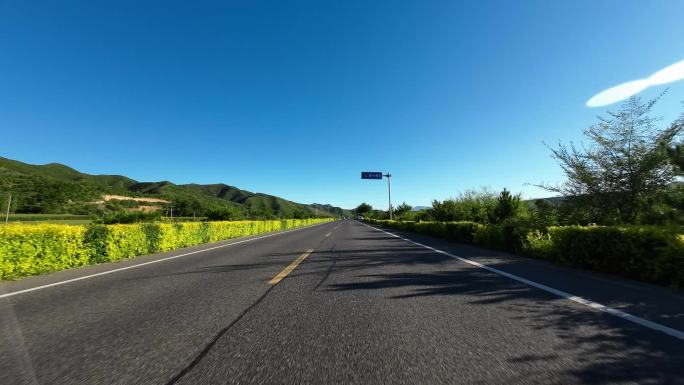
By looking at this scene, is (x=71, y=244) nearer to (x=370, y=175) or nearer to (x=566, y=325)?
(x=566, y=325)

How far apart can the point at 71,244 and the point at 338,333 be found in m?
10.2

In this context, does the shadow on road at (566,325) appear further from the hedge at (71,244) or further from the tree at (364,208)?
the tree at (364,208)

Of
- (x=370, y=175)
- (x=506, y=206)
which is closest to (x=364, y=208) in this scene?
(x=370, y=175)

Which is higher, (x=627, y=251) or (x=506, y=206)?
(x=506, y=206)

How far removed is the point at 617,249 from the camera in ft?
24.0

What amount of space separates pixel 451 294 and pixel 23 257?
10.3 m

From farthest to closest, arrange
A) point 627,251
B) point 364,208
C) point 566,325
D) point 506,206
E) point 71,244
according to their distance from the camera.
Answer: point 364,208, point 506,206, point 71,244, point 627,251, point 566,325

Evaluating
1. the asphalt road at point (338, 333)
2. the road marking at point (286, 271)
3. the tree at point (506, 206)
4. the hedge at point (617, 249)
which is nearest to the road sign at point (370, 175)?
the tree at point (506, 206)

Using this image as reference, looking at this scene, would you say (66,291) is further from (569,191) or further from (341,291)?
(569,191)

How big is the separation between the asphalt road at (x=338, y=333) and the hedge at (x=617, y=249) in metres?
0.68

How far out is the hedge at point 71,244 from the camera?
814 centimetres

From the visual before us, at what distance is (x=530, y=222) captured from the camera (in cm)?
1314

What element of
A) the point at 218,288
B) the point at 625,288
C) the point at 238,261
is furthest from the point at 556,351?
the point at 238,261

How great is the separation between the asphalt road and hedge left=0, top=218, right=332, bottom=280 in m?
2.03
